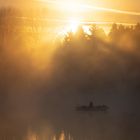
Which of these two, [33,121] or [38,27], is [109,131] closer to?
[33,121]

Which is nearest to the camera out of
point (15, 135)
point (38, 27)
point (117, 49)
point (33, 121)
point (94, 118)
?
point (15, 135)

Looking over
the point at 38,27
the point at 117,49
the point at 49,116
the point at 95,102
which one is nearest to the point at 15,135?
the point at 49,116

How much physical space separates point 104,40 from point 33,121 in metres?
16.5

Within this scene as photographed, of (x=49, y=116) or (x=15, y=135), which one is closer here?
(x=15, y=135)

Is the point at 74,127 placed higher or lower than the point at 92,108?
lower

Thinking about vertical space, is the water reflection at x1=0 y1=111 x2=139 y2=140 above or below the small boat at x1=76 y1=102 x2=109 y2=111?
below

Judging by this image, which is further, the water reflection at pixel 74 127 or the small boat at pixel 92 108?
the small boat at pixel 92 108

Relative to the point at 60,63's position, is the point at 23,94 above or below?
below

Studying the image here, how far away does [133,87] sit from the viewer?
3706 centimetres

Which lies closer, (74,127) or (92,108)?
(74,127)

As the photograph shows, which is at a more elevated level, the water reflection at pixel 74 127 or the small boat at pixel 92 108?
the small boat at pixel 92 108

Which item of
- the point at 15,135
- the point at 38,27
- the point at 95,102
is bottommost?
the point at 15,135

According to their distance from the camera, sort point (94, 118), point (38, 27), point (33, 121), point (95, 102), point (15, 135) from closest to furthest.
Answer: point (15, 135) → point (33, 121) → point (94, 118) → point (95, 102) → point (38, 27)

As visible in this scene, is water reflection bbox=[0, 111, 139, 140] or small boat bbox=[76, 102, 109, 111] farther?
small boat bbox=[76, 102, 109, 111]
